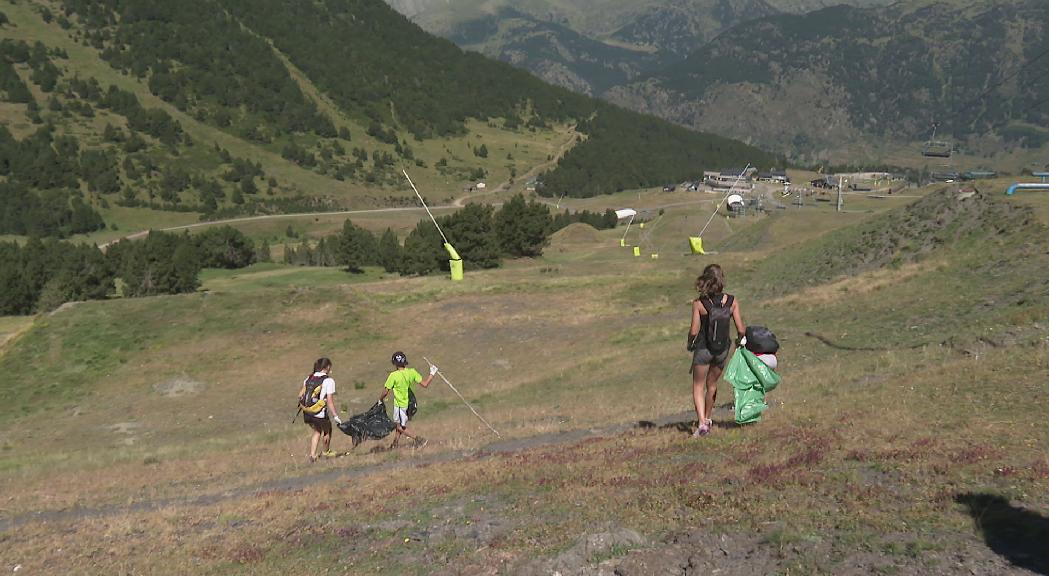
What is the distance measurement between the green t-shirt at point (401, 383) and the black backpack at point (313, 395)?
174cm

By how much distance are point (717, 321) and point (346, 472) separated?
9480mm

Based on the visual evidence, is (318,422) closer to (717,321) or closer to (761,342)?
(717,321)

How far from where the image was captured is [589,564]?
28.2 ft

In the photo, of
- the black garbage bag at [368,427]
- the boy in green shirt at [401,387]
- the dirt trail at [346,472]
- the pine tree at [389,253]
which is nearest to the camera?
the dirt trail at [346,472]

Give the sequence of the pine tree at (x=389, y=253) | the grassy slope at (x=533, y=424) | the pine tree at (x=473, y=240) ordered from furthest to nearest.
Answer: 1. the pine tree at (x=389, y=253)
2. the pine tree at (x=473, y=240)
3. the grassy slope at (x=533, y=424)

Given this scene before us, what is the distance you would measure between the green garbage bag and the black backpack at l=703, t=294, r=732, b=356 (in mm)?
625

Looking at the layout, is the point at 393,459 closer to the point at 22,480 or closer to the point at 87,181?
the point at 22,480

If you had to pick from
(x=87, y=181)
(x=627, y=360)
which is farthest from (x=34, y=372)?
(x=87, y=181)

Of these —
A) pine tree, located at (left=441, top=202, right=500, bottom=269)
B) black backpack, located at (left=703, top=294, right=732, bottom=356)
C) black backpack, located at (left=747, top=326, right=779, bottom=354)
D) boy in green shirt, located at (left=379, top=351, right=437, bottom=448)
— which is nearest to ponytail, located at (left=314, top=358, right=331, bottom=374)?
boy in green shirt, located at (left=379, top=351, right=437, bottom=448)

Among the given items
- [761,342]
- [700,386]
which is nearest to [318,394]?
[700,386]

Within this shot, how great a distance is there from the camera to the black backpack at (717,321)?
1373 centimetres

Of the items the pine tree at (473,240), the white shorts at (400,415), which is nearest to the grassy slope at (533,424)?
the white shorts at (400,415)

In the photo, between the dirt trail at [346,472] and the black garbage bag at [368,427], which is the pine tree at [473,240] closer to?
the black garbage bag at [368,427]

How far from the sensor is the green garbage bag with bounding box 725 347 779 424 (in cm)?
1435
